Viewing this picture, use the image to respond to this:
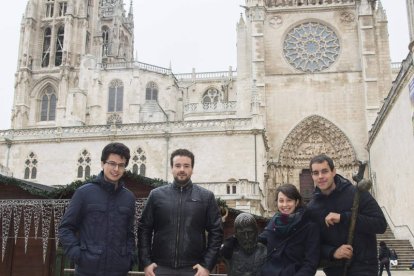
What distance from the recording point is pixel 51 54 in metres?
47.2

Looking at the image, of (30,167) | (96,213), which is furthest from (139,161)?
(96,213)

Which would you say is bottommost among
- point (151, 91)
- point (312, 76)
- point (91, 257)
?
point (91, 257)

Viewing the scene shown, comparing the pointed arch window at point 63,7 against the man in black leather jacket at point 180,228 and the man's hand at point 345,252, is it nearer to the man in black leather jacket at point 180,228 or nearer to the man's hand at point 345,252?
the man in black leather jacket at point 180,228

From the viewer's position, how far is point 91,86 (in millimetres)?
40406

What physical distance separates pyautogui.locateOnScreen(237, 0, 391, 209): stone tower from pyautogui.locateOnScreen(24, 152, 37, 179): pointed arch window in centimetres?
1333

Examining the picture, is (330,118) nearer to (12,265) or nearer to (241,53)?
(241,53)

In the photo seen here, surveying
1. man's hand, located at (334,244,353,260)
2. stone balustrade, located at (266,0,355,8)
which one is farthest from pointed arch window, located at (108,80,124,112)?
man's hand, located at (334,244,353,260)

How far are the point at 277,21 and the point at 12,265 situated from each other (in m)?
26.5

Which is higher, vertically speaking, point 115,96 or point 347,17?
point 347,17

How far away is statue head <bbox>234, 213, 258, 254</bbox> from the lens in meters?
4.85

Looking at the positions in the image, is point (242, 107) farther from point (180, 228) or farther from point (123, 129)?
point (180, 228)

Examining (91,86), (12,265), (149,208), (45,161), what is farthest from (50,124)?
(149,208)

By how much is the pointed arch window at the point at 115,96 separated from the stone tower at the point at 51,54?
12.1 ft

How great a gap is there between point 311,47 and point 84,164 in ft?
56.7
